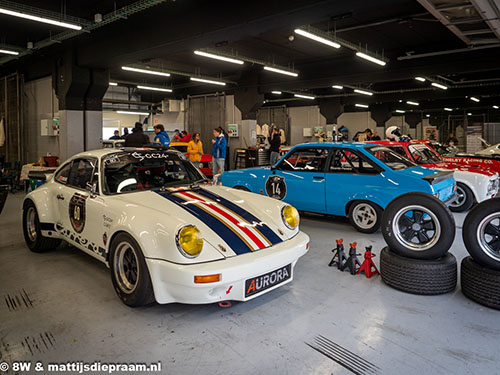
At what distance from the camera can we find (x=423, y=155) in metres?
7.76

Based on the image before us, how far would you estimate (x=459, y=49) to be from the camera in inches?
394

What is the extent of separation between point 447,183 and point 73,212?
4966 mm

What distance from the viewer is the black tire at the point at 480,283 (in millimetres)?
2945

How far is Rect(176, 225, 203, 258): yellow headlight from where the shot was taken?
2.65 m

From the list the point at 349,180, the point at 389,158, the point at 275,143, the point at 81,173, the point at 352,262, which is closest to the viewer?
the point at 352,262

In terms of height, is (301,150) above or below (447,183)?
above

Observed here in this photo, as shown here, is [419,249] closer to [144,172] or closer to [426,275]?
[426,275]

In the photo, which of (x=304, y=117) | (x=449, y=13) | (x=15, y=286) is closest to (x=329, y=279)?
(x=15, y=286)

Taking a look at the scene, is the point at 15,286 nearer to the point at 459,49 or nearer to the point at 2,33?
the point at 2,33

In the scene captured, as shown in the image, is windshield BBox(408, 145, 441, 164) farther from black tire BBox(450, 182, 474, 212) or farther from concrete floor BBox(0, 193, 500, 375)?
concrete floor BBox(0, 193, 500, 375)

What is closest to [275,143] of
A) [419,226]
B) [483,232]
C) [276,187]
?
[276,187]

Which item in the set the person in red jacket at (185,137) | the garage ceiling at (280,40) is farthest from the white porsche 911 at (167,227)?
the person in red jacket at (185,137)

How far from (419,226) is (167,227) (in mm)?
2405

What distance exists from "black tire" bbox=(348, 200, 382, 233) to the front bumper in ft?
9.70
